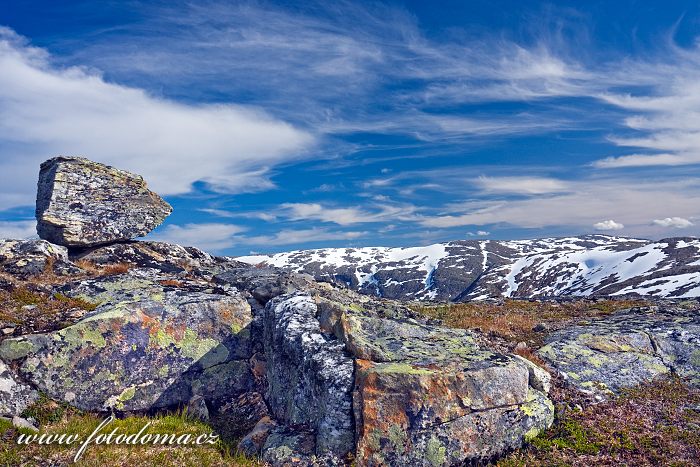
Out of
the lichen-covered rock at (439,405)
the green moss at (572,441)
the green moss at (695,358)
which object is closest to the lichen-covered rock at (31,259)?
the lichen-covered rock at (439,405)

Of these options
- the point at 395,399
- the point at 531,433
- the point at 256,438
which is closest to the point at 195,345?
the point at 256,438

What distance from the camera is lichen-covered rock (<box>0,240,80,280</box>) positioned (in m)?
19.3

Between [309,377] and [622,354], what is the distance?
35.3ft

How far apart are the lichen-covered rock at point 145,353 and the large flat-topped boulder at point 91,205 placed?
1106 centimetres

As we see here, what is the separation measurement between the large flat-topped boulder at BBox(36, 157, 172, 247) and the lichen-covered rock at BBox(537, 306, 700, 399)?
74.5 ft

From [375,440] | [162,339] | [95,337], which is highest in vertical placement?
[95,337]

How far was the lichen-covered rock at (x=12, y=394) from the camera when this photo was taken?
35.2ft

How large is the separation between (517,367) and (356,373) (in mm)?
4139

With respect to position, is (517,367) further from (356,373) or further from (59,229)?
(59,229)

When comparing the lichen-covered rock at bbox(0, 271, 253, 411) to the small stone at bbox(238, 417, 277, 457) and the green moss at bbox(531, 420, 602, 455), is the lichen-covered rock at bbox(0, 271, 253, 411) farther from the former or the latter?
the green moss at bbox(531, 420, 602, 455)

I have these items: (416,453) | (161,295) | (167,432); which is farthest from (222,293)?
(416,453)

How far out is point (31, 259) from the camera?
2012 centimetres

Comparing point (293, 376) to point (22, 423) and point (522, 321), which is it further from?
point (522, 321)

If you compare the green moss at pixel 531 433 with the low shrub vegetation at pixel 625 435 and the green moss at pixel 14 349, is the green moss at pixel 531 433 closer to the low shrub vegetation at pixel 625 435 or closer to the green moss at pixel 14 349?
the low shrub vegetation at pixel 625 435
